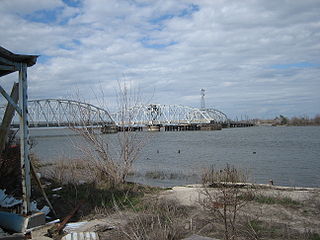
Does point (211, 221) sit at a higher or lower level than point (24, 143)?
lower

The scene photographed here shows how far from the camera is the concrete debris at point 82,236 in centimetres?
636

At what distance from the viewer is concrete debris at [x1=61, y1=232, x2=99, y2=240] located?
6356mm

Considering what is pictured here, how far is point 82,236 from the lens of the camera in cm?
642

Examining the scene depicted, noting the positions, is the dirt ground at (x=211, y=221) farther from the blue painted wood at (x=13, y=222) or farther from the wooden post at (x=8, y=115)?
the wooden post at (x=8, y=115)

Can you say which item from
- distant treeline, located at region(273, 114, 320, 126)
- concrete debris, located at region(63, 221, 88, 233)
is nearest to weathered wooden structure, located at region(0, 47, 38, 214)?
concrete debris, located at region(63, 221, 88, 233)

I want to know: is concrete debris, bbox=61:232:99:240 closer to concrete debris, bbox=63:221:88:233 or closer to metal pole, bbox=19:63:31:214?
concrete debris, bbox=63:221:88:233

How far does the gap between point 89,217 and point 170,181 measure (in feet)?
34.9

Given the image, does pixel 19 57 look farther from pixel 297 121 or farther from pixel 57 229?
pixel 297 121

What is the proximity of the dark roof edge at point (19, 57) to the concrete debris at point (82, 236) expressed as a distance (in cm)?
382

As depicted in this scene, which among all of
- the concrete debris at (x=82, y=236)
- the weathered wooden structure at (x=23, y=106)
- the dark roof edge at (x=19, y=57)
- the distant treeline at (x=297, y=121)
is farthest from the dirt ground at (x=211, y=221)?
the distant treeline at (x=297, y=121)

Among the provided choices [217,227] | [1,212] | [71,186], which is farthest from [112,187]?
[217,227]

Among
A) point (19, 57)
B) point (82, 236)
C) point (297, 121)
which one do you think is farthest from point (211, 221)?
point (297, 121)

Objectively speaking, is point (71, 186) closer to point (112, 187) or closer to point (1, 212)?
point (112, 187)

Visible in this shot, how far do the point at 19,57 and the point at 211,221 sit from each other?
5.52 m
